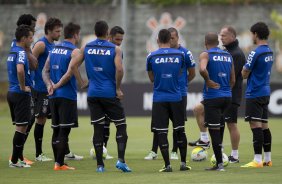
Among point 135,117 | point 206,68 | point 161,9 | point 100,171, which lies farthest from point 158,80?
point 161,9

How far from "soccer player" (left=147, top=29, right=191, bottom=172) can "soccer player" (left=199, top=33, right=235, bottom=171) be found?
1.58 feet

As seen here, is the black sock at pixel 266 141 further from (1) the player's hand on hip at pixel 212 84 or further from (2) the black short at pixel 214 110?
(1) the player's hand on hip at pixel 212 84

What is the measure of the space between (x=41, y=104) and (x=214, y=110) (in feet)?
11.7

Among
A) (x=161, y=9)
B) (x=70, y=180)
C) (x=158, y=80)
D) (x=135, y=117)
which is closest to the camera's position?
(x=70, y=180)

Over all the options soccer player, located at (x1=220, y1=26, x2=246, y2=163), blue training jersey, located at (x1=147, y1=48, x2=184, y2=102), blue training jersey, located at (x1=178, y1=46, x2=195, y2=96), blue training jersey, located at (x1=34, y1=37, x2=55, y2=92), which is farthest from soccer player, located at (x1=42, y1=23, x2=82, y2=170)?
soccer player, located at (x1=220, y1=26, x2=246, y2=163)

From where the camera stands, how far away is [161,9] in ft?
125

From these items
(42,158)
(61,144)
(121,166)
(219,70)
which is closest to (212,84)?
(219,70)

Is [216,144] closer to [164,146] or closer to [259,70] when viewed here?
[164,146]

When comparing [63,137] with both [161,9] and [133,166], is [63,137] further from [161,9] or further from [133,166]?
[161,9]

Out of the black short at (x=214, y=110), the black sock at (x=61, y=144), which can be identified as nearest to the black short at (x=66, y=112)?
the black sock at (x=61, y=144)

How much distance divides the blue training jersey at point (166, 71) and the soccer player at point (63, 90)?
55.0 inches

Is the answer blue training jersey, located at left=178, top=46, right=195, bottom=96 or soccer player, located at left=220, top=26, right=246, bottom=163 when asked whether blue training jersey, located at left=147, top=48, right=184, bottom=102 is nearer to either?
→ blue training jersey, located at left=178, top=46, right=195, bottom=96

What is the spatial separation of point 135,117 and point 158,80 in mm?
16231

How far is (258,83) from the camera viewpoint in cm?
1495
